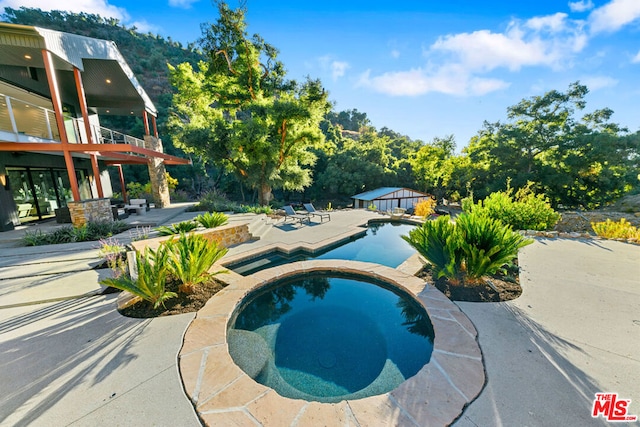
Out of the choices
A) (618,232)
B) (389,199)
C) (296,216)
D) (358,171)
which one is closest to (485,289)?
(618,232)

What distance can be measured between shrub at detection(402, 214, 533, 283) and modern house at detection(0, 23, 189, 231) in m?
9.65

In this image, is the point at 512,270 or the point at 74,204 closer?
the point at 512,270

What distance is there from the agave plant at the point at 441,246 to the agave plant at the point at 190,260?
3587 millimetres

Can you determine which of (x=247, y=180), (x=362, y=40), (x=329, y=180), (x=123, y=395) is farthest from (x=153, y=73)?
(x=123, y=395)

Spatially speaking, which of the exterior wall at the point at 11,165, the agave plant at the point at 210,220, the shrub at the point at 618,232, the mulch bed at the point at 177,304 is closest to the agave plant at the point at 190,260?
the mulch bed at the point at 177,304

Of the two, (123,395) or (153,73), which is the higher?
(153,73)

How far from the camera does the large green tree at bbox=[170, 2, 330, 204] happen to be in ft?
37.9

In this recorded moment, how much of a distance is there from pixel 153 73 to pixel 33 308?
45751 mm

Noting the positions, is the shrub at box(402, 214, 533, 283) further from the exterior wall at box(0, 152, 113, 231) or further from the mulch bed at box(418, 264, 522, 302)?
the exterior wall at box(0, 152, 113, 231)

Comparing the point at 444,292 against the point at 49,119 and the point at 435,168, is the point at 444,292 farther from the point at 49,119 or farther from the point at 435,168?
the point at 435,168

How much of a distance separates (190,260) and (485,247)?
4765 millimetres

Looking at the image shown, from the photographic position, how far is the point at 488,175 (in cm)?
2305

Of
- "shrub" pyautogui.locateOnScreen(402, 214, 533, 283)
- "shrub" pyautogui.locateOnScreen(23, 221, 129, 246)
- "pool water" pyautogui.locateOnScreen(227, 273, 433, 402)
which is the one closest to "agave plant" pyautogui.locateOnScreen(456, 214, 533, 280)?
"shrub" pyautogui.locateOnScreen(402, 214, 533, 283)

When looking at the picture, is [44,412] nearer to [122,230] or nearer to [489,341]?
[489,341]
